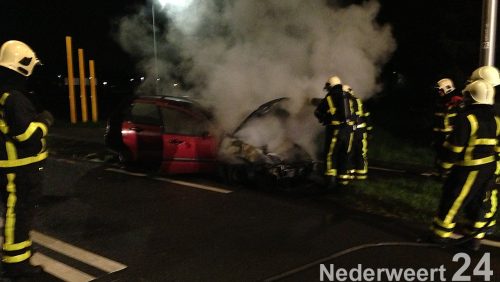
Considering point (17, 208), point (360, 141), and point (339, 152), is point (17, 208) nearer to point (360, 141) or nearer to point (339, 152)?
point (339, 152)

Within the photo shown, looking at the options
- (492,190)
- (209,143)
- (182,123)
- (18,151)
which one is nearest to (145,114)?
(182,123)

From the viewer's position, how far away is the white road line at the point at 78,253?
180 inches

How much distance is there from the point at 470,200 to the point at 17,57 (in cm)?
434

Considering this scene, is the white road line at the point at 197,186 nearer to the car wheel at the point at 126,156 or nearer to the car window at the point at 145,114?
the car wheel at the point at 126,156

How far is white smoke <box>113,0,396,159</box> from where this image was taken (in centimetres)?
838

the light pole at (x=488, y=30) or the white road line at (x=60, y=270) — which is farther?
the light pole at (x=488, y=30)

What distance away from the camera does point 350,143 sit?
7234 millimetres

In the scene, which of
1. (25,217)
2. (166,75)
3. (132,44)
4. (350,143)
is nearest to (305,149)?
(350,143)

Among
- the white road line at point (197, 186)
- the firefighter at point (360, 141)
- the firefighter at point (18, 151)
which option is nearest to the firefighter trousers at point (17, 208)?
the firefighter at point (18, 151)

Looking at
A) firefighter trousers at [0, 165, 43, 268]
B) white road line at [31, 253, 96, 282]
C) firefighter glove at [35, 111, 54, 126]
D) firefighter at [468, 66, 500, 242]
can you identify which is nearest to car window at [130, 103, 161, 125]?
white road line at [31, 253, 96, 282]

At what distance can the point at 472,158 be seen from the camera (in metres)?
4.43

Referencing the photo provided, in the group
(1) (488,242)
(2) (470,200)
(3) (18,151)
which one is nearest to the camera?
(3) (18,151)

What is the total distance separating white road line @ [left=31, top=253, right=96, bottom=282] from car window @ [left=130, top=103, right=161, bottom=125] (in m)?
3.70

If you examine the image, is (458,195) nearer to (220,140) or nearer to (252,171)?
(252,171)
